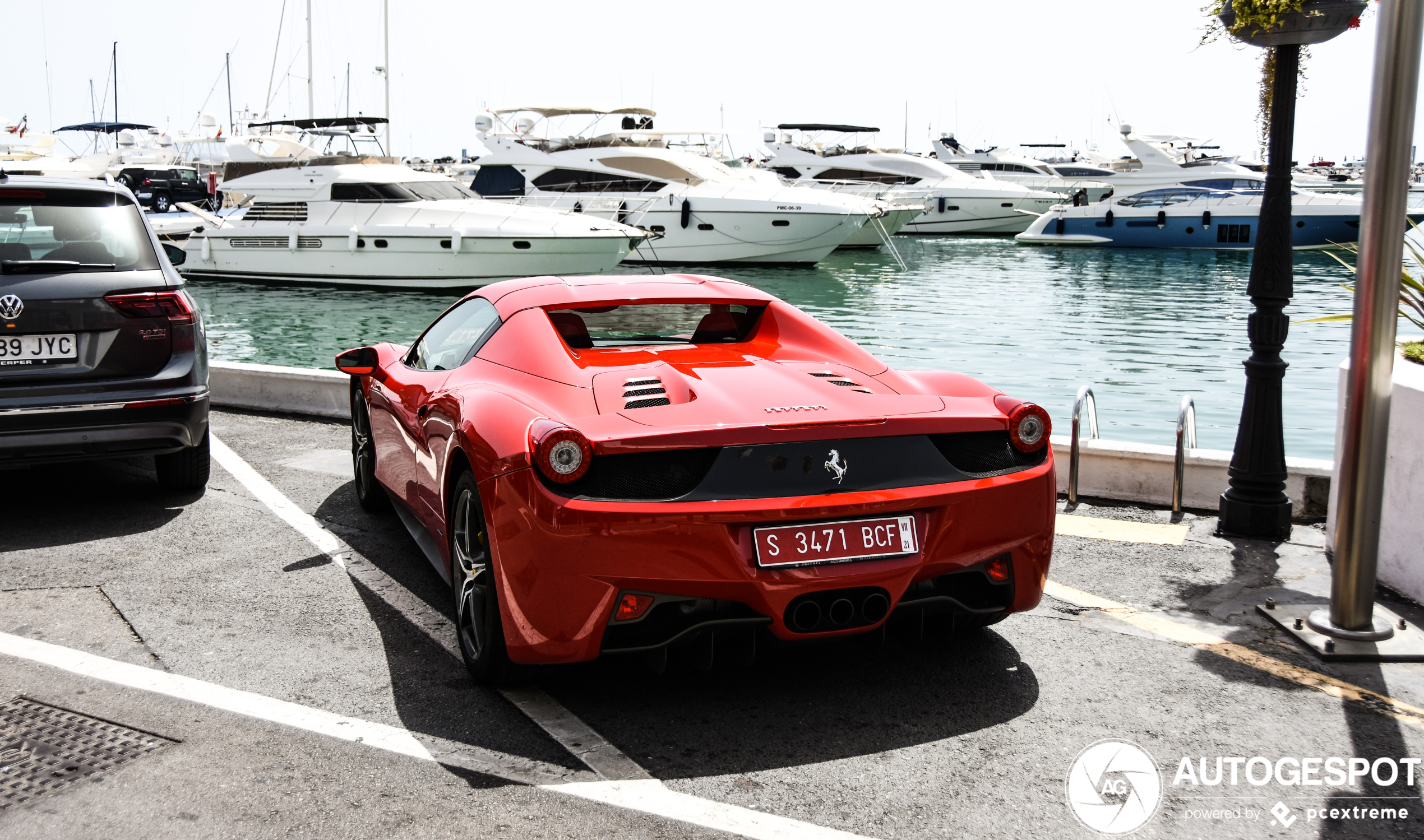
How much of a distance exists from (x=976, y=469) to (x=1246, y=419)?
2812mm

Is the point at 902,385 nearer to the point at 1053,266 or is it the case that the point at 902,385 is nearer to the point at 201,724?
the point at 201,724

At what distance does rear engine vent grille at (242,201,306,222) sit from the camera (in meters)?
27.9

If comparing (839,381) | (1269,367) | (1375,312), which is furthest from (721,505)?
(1269,367)

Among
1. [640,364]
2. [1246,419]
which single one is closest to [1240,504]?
[1246,419]

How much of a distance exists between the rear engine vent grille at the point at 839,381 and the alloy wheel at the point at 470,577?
1.27 metres

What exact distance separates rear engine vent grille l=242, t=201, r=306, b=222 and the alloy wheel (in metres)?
25.7

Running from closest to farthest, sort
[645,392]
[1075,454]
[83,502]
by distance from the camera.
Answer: [645,392] → [83,502] → [1075,454]

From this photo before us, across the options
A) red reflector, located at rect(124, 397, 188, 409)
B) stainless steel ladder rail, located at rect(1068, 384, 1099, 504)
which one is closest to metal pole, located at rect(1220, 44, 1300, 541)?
stainless steel ladder rail, located at rect(1068, 384, 1099, 504)

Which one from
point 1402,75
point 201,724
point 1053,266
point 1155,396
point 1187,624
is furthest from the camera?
point 1053,266

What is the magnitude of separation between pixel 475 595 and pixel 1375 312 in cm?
327

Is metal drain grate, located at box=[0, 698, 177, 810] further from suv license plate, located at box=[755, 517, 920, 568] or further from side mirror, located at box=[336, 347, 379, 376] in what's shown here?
side mirror, located at box=[336, 347, 379, 376]

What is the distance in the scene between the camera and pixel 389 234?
26.1 m

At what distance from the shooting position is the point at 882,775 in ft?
10.7

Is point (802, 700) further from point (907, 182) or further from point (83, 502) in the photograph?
point (907, 182)
